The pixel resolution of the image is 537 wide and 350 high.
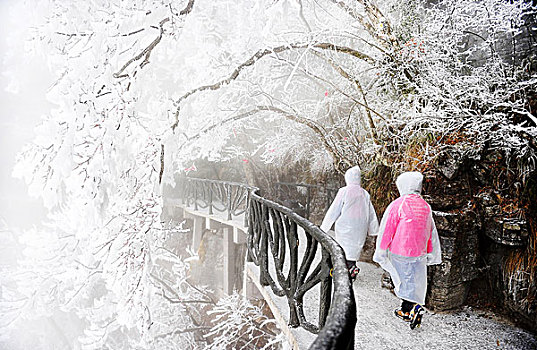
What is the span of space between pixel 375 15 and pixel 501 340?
498cm

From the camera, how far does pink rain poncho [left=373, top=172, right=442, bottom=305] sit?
3.24 m

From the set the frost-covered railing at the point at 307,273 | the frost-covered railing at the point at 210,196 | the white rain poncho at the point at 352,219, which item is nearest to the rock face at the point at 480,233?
the white rain poncho at the point at 352,219

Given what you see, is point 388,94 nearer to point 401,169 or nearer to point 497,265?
point 401,169

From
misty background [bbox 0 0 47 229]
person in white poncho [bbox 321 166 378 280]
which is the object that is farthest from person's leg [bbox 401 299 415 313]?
misty background [bbox 0 0 47 229]

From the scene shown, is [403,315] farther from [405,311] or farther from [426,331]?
[426,331]

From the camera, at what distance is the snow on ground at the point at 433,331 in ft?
9.63

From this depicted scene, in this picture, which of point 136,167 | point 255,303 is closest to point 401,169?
point 136,167

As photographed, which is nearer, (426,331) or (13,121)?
(426,331)

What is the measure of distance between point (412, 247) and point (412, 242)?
5cm

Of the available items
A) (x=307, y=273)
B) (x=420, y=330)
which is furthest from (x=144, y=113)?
(x=420, y=330)

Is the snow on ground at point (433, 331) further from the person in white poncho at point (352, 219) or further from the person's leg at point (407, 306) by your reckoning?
the person in white poncho at point (352, 219)

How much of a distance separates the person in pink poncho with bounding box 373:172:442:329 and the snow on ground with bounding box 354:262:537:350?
172 mm

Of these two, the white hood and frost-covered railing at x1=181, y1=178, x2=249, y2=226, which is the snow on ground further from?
frost-covered railing at x1=181, y1=178, x2=249, y2=226

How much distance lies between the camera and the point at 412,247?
127 inches
